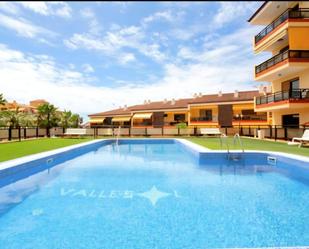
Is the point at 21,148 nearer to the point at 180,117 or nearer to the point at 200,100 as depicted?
the point at 200,100

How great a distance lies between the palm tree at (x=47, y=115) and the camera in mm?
34781

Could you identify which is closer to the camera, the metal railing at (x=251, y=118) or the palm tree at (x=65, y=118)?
the metal railing at (x=251, y=118)

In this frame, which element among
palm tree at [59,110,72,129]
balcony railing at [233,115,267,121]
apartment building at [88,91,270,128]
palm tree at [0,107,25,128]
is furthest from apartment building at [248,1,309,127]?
palm tree at [0,107,25,128]

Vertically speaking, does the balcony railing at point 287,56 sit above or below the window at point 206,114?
above

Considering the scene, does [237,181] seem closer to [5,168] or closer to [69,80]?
[5,168]

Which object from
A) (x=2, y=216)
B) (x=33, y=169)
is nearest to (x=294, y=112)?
(x=33, y=169)

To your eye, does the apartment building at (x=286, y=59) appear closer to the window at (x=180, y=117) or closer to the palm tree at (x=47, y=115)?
the window at (x=180, y=117)

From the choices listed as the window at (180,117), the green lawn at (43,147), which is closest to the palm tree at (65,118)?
the window at (180,117)

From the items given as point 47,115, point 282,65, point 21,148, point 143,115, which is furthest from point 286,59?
point 47,115

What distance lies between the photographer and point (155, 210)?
21.3ft

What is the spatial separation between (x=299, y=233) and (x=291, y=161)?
7311mm

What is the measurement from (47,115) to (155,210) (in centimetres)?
3226

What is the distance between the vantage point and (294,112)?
25.4 metres

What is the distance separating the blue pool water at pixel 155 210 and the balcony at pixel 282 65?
564 inches
